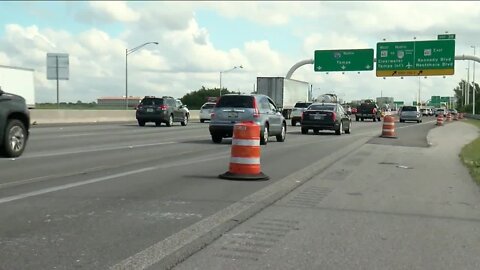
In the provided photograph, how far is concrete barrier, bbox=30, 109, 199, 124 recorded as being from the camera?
3678cm

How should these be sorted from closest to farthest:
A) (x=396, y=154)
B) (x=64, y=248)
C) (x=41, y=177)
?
1. (x=64, y=248)
2. (x=41, y=177)
3. (x=396, y=154)

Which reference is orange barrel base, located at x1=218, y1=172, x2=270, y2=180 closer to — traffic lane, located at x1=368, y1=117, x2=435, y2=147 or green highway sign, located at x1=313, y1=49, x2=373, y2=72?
traffic lane, located at x1=368, y1=117, x2=435, y2=147

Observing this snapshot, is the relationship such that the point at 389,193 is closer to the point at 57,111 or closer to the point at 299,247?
the point at 299,247

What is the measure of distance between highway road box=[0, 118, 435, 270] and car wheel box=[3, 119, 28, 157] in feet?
0.94

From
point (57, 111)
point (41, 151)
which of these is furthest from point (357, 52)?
point (41, 151)

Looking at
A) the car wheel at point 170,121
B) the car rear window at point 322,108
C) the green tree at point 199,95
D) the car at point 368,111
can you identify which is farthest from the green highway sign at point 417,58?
the green tree at point 199,95

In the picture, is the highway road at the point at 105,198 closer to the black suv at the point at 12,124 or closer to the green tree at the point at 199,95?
the black suv at the point at 12,124

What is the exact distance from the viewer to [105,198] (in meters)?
8.73

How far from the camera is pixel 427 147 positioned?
21.6 meters

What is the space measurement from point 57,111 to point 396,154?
26.7 m

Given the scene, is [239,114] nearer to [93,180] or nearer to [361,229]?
[93,180]

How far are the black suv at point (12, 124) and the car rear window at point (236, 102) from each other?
8.30 m

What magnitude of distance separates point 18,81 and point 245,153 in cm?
2724

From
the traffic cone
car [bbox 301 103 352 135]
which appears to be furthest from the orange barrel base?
car [bbox 301 103 352 135]
